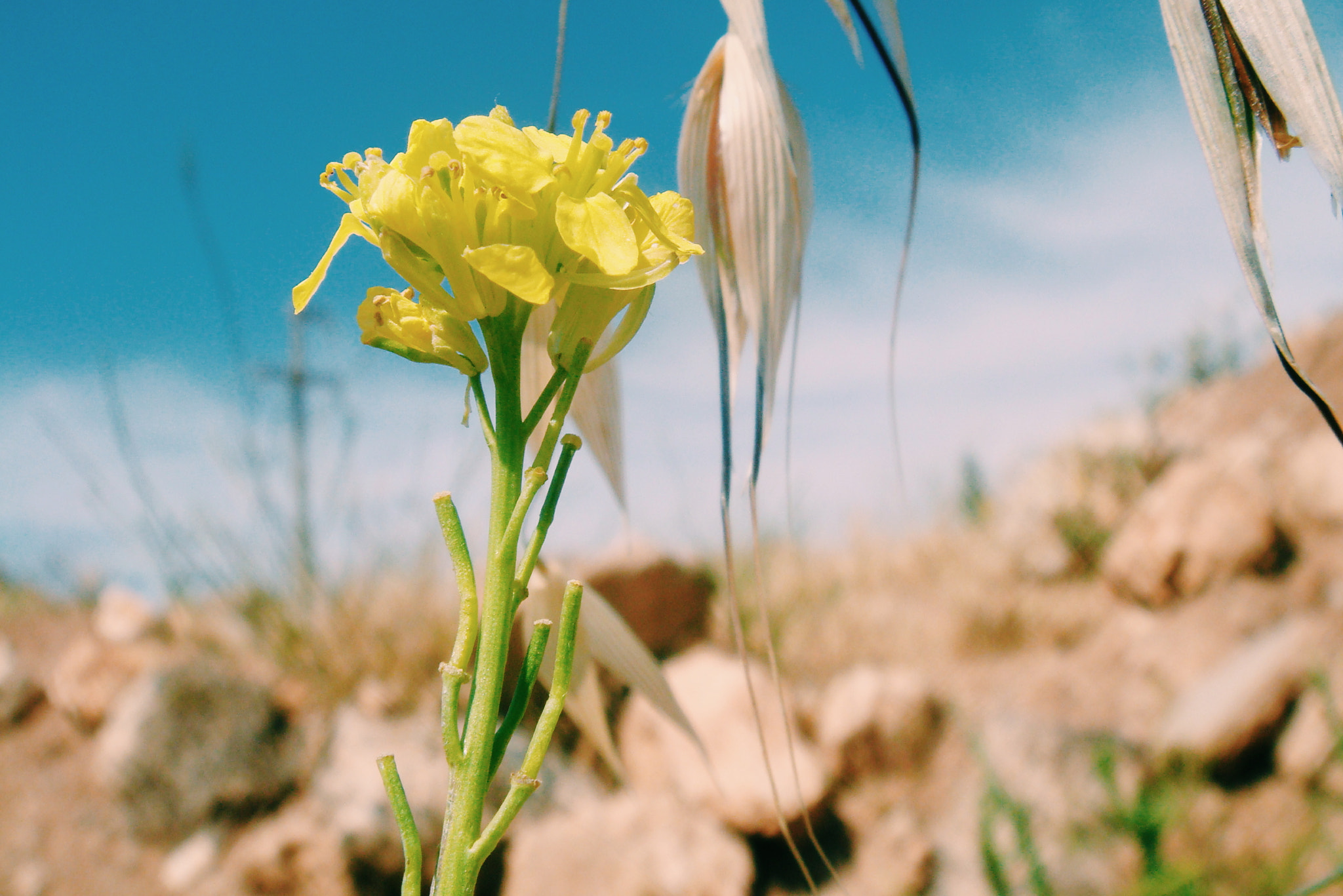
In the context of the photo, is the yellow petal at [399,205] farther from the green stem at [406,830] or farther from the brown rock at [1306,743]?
the brown rock at [1306,743]

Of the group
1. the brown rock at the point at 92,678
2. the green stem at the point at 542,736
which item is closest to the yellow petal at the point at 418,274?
the green stem at the point at 542,736

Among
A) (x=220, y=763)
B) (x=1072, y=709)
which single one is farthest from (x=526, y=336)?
(x=1072, y=709)

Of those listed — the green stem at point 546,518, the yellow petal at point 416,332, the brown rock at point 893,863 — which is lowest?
the brown rock at point 893,863

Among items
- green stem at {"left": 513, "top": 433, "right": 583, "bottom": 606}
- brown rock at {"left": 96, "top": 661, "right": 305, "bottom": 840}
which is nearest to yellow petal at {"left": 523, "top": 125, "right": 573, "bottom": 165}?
green stem at {"left": 513, "top": 433, "right": 583, "bottom": 606}

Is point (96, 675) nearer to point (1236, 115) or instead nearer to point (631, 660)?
point (631, 660)

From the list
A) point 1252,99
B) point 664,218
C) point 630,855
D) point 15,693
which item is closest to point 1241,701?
point 630,855

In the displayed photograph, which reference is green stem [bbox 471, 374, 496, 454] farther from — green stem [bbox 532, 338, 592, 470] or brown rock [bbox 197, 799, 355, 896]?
brown rock [bbox 197, 799, 355, 896]
